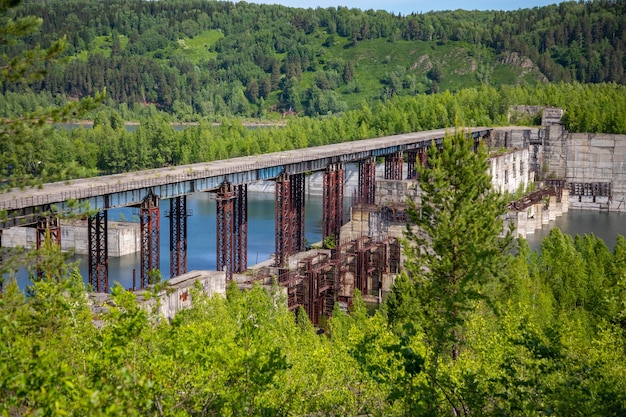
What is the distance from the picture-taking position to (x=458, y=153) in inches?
1471

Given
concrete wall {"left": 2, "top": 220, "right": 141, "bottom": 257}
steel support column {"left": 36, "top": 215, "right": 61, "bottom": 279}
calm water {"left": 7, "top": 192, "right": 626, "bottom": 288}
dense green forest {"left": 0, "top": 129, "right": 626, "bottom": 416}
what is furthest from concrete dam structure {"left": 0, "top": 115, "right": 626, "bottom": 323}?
dense green forest {"left": 0, "top": 129, "right": 626, "bottom": 416}

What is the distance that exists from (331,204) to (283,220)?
1069cm

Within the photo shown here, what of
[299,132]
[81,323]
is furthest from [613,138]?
[81,323]

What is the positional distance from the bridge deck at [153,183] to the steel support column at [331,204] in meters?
1.15

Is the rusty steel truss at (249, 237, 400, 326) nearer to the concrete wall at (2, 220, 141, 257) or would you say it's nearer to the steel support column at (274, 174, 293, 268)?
the steel support column at (274, 174, 293, 268)

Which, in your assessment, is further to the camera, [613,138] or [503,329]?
[613,138]

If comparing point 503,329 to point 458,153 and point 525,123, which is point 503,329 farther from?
point 525,123

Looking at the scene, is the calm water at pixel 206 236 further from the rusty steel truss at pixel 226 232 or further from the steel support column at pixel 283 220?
the steel support column at pixel 283 220

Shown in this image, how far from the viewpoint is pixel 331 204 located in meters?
77.2

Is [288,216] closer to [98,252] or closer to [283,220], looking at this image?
[283,220]

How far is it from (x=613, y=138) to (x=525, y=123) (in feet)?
54.9

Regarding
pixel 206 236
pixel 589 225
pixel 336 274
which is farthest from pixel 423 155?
pixel 336 274

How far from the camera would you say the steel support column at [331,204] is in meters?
77.1

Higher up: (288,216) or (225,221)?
(225,221)
